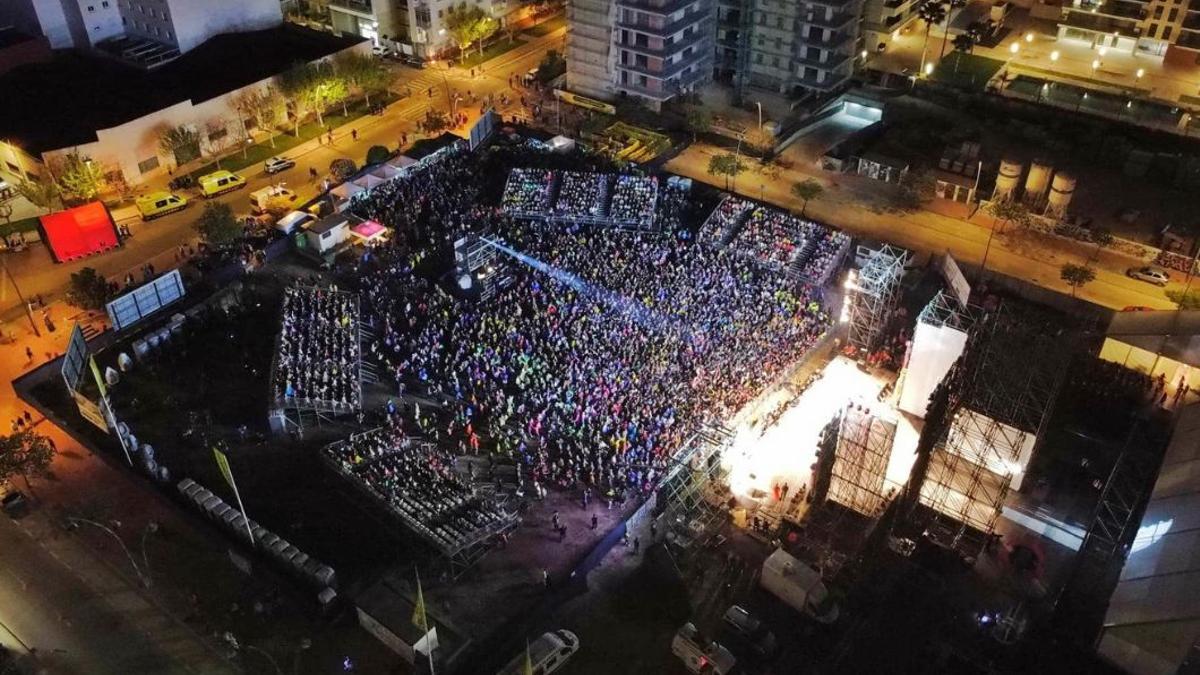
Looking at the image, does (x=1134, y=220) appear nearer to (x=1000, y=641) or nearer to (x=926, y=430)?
(x=926, y=430)

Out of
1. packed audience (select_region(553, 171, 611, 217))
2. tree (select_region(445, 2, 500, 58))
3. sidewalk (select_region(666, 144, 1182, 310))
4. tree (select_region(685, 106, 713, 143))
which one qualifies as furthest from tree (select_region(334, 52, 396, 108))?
tree (select_region(685, 106, 713, 143))

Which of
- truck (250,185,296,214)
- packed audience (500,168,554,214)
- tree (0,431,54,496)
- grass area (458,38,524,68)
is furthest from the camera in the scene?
grass area (458,38,524,68)

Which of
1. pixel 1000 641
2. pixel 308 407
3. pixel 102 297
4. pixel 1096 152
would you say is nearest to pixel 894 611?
pixel 1000 641

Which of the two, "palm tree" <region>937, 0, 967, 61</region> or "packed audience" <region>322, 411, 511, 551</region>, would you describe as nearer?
"packed audience" <region>322, 411, 511, 551</region>

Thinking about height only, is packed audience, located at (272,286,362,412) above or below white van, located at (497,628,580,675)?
above

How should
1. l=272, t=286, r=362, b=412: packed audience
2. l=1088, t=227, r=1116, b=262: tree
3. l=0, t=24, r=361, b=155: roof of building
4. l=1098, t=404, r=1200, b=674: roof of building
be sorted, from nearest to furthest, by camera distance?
l=1098, t=404, r=1200, b=674: roof of building → l=272, t=286, r=362, b=412: packed audience → l=1088, t=227, r=1116, b=262: tree → l=0, t=24, r=361, b=155: roof of building

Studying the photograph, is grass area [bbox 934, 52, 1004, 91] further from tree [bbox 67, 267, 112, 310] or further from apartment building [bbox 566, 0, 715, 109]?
tree [bbox 67, 267, 112, 310]
